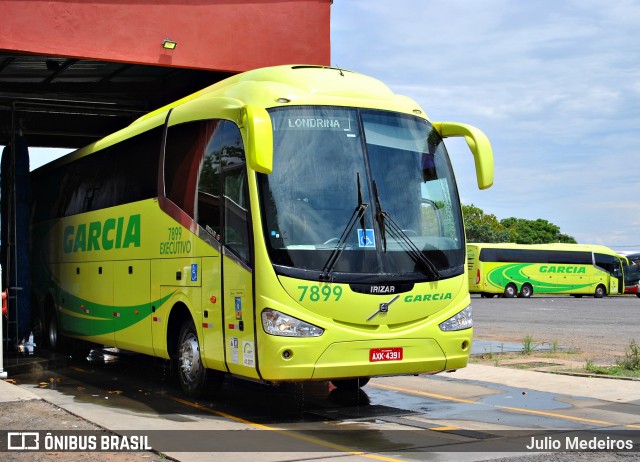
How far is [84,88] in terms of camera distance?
19.8 metres

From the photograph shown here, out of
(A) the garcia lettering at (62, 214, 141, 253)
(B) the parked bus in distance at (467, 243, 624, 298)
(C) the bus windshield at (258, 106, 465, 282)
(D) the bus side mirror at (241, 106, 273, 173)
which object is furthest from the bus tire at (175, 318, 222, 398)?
(B) the parked bus in distance at (467, 243, 624, 298)

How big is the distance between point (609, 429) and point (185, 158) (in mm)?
6144

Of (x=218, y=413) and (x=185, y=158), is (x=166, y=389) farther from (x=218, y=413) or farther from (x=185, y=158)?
(x=185, y=158)

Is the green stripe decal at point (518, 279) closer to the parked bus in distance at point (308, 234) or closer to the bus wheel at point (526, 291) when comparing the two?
the bus wheel at point (526, 291)

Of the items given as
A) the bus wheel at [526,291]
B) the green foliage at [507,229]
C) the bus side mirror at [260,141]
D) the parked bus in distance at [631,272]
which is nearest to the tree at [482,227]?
the green foliage at [507,229]

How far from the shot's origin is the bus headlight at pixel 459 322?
10.3m

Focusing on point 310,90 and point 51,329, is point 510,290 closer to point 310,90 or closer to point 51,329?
point 51,329

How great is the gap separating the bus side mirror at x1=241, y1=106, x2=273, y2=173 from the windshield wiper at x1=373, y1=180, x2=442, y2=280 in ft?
4.75

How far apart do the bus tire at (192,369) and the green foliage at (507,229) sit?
83.4 meters

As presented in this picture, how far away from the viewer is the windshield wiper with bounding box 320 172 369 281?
9.59 m

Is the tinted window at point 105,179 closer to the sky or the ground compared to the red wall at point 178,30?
closer to the ground

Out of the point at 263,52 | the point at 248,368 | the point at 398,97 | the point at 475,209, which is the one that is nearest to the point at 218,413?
the point at 248,368

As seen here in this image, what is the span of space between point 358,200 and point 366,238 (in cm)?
44

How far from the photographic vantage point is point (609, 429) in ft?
30.0
